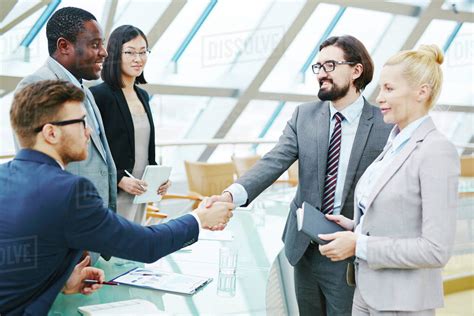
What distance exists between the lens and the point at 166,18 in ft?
21.2

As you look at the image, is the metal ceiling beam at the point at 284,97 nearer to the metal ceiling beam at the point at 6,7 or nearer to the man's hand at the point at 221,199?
the metal ceiling beam at the point at 6,7

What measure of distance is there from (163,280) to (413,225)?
2.96 ft

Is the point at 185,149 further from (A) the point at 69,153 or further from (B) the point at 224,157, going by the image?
(A) the point at 69,153

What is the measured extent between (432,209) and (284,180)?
4760 millimetres

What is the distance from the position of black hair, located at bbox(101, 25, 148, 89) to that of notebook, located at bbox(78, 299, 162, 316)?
148 cm

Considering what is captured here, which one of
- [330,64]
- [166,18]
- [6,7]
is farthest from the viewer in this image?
[166,18]

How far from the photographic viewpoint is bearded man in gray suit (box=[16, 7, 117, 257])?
6.96ft

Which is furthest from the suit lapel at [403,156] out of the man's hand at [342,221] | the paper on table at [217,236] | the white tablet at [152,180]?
the white tablet at [152,180]

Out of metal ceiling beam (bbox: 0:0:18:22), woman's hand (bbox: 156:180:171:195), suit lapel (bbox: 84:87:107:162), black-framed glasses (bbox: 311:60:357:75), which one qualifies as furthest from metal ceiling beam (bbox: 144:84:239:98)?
black-framed glasses (bbox: 311:60:357:75)

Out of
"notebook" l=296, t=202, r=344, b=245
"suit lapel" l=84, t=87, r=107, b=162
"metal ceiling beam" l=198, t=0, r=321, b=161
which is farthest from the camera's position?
"metal ceiling beam" l=198, t=0, r=321, b=161

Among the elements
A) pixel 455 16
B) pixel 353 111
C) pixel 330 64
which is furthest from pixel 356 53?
pixel 455 16

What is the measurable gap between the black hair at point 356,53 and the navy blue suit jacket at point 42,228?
114 cm

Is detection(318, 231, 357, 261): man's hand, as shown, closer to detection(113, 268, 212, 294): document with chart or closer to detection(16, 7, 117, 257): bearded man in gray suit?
detection(113, 268, 212, 294): document with chart

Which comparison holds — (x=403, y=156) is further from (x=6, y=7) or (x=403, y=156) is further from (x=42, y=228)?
(x=6, y=7)
